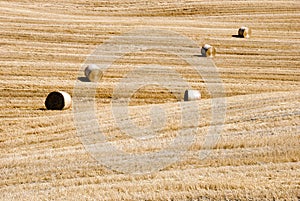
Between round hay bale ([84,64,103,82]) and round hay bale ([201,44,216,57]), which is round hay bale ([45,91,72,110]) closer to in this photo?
round hay bale ([84,64,103,82])

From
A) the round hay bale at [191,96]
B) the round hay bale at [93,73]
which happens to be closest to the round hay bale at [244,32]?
the round hay bale at [93,73]

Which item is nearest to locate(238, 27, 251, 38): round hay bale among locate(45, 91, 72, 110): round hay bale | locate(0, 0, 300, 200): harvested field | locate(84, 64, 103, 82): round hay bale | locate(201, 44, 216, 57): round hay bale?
locate(0, 0, 300, 200): harvested field

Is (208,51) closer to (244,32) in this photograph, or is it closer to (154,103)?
(244,32)

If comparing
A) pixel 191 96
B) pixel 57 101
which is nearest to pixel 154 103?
pixel 191 96

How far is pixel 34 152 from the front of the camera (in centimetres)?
1296

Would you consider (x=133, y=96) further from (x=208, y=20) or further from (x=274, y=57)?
(x=208, y=20)

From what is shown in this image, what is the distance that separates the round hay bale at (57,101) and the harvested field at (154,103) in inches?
13.6

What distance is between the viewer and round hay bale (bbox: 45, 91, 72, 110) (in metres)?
17.6

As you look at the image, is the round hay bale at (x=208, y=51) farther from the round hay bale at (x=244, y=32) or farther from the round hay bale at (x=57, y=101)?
the round hay bale at (x=57, y=101)

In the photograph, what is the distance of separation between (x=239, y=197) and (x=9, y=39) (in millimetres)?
24374

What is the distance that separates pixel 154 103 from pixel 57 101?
392cm

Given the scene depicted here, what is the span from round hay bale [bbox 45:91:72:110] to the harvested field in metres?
0.34

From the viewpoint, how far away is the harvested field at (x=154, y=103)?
954cm

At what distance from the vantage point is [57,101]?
17688mm
